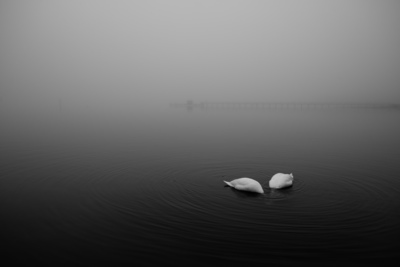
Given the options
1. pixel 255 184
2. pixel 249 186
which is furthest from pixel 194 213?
pixel 255 184

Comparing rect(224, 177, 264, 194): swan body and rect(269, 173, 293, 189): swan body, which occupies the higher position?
rect(269, 173, 293, 189): swan body

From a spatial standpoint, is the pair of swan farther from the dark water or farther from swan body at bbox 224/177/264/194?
the dark water

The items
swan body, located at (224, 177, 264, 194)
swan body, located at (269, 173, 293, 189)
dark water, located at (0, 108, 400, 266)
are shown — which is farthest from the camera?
swan body, located at (269, 173, 293, 189)

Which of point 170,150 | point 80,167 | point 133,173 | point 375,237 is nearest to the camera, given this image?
point 375,237

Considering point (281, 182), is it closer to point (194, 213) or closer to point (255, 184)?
point (255, 184)

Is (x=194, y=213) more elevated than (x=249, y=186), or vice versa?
(x=249, y=186)

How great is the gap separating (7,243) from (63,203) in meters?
4.51

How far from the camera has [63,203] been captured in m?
16.2

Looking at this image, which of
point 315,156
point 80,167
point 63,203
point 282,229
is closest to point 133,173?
point 80,167

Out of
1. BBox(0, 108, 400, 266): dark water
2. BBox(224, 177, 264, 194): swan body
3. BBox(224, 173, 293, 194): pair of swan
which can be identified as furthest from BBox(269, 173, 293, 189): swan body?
BBox(224, 177, 264, 194): swan body

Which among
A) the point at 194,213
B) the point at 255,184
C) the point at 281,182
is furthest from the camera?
the point at 281,182

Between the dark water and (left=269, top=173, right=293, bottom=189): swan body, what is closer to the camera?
the dark water

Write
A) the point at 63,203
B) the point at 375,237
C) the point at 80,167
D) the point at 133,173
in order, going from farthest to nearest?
the point at 80,167 < the point at 133,173 < the point at 63,203 < the point at 375,237

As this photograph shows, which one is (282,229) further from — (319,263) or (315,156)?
(315,156)
